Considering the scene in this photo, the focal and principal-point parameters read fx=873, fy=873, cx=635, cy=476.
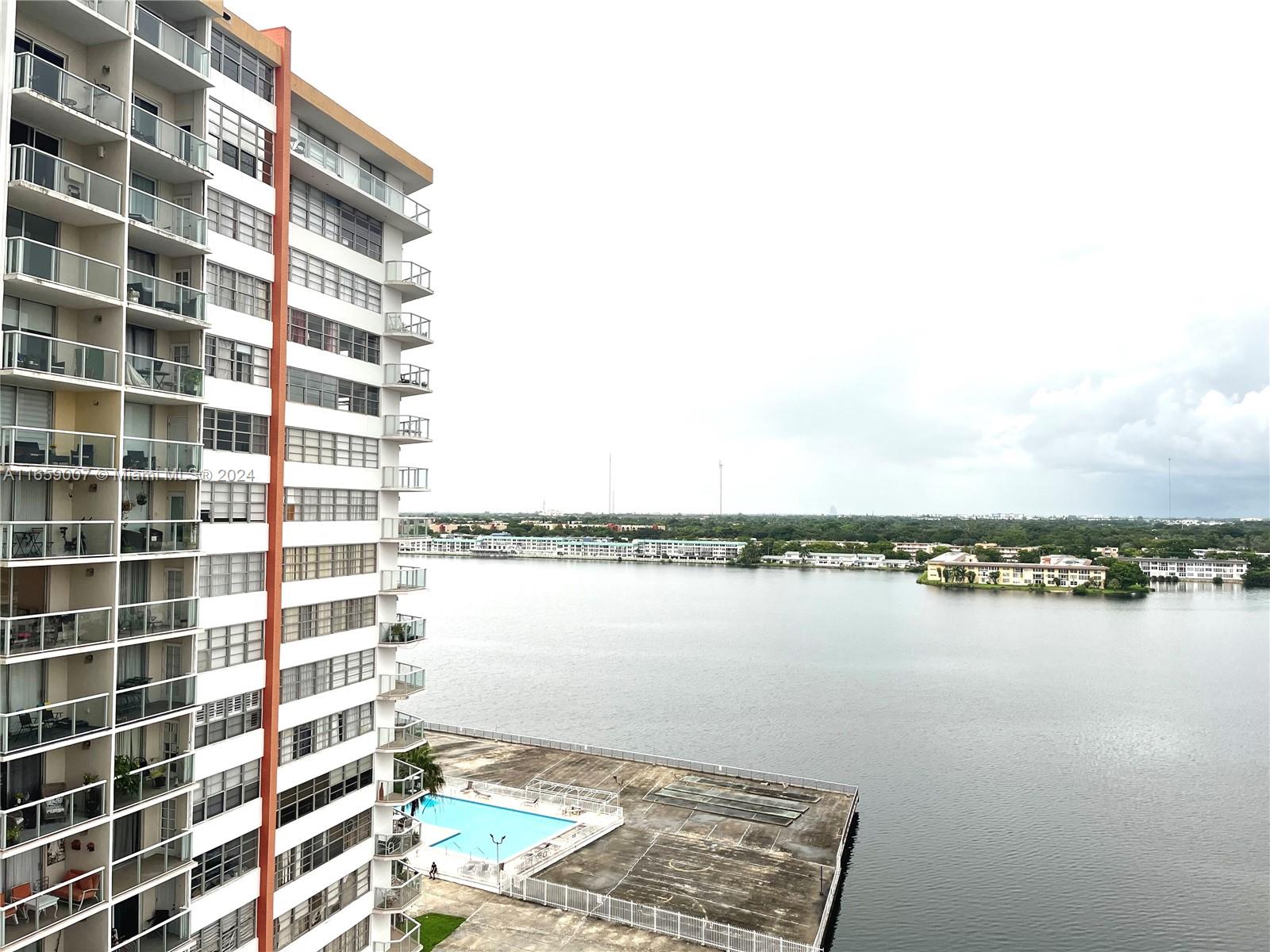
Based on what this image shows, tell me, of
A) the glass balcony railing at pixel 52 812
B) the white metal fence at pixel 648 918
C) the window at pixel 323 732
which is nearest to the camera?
the glass balcony railing at pixel 52 812

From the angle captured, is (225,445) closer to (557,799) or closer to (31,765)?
(31,765)

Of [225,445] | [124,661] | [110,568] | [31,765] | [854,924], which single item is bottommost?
[854,924]

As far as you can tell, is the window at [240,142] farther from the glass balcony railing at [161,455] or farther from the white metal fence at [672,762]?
the white metal fence at [672,762]

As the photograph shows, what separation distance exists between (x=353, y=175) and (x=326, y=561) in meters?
12.0

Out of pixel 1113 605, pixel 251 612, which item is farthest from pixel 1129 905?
pixel 1113 605

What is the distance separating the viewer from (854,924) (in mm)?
41594

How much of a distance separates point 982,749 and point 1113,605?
4250 inches

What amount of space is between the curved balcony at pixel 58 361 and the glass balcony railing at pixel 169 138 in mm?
5021

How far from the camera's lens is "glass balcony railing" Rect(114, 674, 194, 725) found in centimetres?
1920

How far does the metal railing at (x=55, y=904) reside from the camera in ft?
55.1

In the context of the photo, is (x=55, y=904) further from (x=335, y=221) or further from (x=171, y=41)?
(x=335, y=221)

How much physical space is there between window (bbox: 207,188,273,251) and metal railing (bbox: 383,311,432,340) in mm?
5443

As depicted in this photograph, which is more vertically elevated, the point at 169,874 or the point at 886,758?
the point at 169,874

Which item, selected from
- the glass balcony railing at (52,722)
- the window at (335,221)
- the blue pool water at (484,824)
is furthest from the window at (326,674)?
the blue pool water at (484,824)
